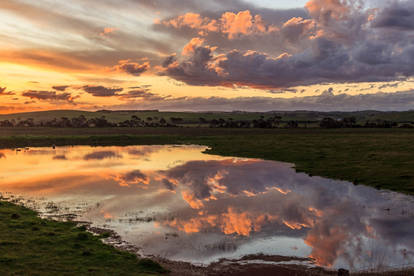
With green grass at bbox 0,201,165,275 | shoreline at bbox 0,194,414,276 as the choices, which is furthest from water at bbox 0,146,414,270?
green grass at bbox 0,201,165,275

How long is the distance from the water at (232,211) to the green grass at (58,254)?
2169 millimetres

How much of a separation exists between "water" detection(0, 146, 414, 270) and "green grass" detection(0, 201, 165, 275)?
217 centimetres

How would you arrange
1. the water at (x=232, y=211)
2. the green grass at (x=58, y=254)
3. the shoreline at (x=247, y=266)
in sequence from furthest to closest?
the water at (x=232, y=211), the shoreline at (x=247, y=266), the green grass at (x=58, y=254)

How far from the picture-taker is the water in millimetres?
18156

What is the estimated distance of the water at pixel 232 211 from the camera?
18.2 meters

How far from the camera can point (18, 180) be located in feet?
131

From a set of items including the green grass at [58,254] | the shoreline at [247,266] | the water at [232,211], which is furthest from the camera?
the water at [232,211]

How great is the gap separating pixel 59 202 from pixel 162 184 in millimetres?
12319

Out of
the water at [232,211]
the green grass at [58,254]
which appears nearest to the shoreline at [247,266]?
the water at [232,211]

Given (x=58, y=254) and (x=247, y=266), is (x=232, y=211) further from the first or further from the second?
(x=58, y=254)

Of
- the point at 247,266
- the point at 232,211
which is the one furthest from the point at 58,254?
the point at 232,211

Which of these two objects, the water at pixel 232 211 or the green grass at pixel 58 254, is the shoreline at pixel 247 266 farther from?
the green grass at pixel 58 254

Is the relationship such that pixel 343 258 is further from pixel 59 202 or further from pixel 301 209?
pixel 59 202

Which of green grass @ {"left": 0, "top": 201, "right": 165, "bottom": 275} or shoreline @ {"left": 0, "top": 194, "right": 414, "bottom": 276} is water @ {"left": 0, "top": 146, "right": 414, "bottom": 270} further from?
green grass @ {"left": 0, "top": 201, "right": 165, "bottom": 275}
